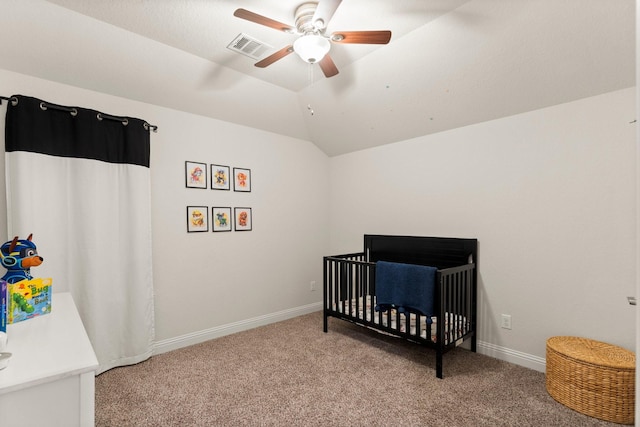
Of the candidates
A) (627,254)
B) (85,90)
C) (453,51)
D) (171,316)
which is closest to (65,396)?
(171,316)

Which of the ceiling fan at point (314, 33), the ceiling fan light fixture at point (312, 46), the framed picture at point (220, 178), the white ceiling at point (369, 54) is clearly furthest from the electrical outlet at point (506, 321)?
the framed picture at point (220, 178)

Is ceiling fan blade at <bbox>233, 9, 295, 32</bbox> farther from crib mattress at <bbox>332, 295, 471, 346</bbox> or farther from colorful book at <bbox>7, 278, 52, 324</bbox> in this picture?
crib mattress at <bbox>332, 295, 471, 346</bbox>

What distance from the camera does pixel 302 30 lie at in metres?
1.76

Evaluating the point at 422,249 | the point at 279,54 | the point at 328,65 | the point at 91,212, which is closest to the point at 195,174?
the point at 91,212

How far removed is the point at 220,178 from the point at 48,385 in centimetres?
244

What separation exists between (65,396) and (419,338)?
216cm

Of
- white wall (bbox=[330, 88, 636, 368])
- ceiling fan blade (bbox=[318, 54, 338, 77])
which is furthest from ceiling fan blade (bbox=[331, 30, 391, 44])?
white wall (bbox=[330, 88, 636, 368])

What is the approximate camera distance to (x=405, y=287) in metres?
2.52

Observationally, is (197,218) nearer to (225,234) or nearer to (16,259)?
(225,234)

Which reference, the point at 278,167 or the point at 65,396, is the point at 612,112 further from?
the point at 65,396

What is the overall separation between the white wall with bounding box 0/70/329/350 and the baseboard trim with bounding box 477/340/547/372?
6.35 ft

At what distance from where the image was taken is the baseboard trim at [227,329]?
110 inches

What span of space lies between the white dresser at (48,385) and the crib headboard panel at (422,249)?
2636 millimetres

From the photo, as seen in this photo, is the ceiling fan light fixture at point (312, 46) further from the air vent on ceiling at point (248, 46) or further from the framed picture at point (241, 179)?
the framed picture at point (241, 179)
